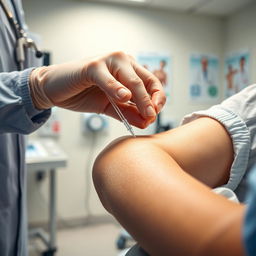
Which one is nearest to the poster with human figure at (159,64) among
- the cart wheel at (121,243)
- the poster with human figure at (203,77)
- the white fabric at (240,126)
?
the poster with human figure at (203,77)

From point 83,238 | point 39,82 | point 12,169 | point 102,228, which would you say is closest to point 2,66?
point 39,82

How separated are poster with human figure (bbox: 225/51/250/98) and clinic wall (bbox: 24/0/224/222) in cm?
27

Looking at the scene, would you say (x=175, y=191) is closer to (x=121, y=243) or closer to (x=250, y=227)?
(x=250, y=227)

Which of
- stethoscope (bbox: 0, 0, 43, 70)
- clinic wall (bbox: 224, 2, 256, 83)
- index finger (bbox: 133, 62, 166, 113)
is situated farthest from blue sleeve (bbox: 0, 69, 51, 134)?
clinic wall (bbox: 224, 2, 256, 83)

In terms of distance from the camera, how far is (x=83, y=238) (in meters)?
2.31

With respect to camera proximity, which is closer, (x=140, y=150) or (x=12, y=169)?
(x=140, y=150)

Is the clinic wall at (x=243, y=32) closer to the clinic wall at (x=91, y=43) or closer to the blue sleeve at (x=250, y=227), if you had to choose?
the clinic wall at (x=91, y=43)

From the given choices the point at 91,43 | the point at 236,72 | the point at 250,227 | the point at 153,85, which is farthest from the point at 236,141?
the point at 236,72

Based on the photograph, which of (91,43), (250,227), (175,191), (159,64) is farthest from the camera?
(159,64)

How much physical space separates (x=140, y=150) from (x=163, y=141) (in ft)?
0.28

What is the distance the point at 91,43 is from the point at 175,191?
2315 mm

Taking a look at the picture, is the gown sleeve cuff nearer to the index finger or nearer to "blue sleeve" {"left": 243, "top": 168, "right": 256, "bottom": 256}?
the index finger

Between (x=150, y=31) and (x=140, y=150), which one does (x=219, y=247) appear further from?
(x=150, y=31)

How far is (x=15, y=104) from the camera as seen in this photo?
0.64 m
